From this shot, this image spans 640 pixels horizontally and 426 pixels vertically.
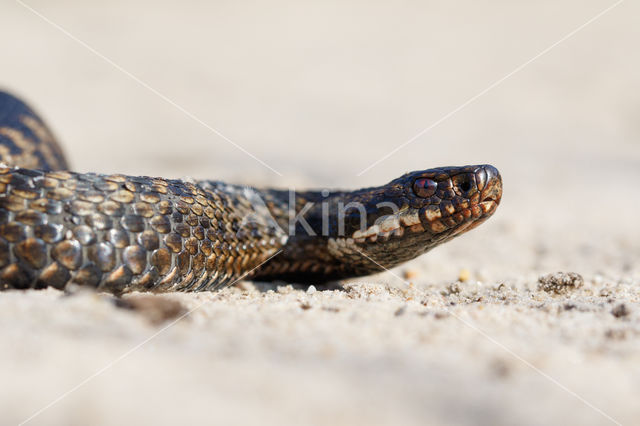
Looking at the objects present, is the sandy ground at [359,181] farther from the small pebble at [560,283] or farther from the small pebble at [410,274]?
the small pebble at [410,274]

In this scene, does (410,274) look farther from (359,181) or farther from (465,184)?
(359,181)

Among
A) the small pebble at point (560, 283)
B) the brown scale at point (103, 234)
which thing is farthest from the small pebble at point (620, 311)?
the brown scale at point (103, 234)

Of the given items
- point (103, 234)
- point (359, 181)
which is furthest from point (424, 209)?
point (359, 181)

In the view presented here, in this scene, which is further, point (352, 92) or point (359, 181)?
point (352, 92)

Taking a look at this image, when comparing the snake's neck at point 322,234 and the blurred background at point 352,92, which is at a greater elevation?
the blurred background at point 352,92

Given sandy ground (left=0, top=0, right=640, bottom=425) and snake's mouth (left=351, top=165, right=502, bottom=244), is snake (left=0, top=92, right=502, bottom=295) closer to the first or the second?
snake's mouth (left=351, top=165, right=502, bottom=244)

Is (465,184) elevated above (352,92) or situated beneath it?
situated beneath

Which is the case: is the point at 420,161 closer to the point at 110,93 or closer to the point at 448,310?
the point at 448,310
